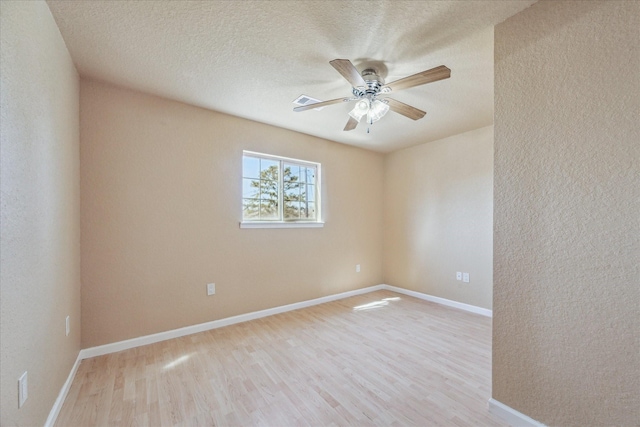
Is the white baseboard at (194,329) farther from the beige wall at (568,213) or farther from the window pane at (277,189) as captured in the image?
the beige wall at (568,213)

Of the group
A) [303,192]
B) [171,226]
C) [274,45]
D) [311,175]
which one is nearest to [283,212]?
[303,192]

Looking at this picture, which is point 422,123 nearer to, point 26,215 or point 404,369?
point 404,369

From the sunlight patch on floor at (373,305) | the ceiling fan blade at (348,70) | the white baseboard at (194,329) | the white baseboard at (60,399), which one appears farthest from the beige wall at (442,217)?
the white baseboard at (60,399)

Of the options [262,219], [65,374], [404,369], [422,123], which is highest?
[422,123]

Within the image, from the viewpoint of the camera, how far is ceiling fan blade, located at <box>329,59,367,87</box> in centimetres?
165

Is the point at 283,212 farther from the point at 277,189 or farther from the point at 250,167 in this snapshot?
the point at 250,167

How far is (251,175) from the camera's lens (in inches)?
130

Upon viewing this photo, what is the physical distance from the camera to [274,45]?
1.83 metres


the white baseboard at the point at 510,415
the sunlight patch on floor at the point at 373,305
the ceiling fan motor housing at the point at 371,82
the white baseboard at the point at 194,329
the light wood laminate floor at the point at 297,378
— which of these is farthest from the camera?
the sunlight patch on floor at the point at 373,305

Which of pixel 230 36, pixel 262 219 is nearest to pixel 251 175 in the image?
pixel 262 219

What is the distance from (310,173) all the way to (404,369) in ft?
8.69

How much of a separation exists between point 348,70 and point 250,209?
6.74 feet

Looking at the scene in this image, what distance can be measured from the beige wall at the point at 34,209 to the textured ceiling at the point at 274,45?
0.31 metres

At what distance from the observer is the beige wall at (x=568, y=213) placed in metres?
1.22
